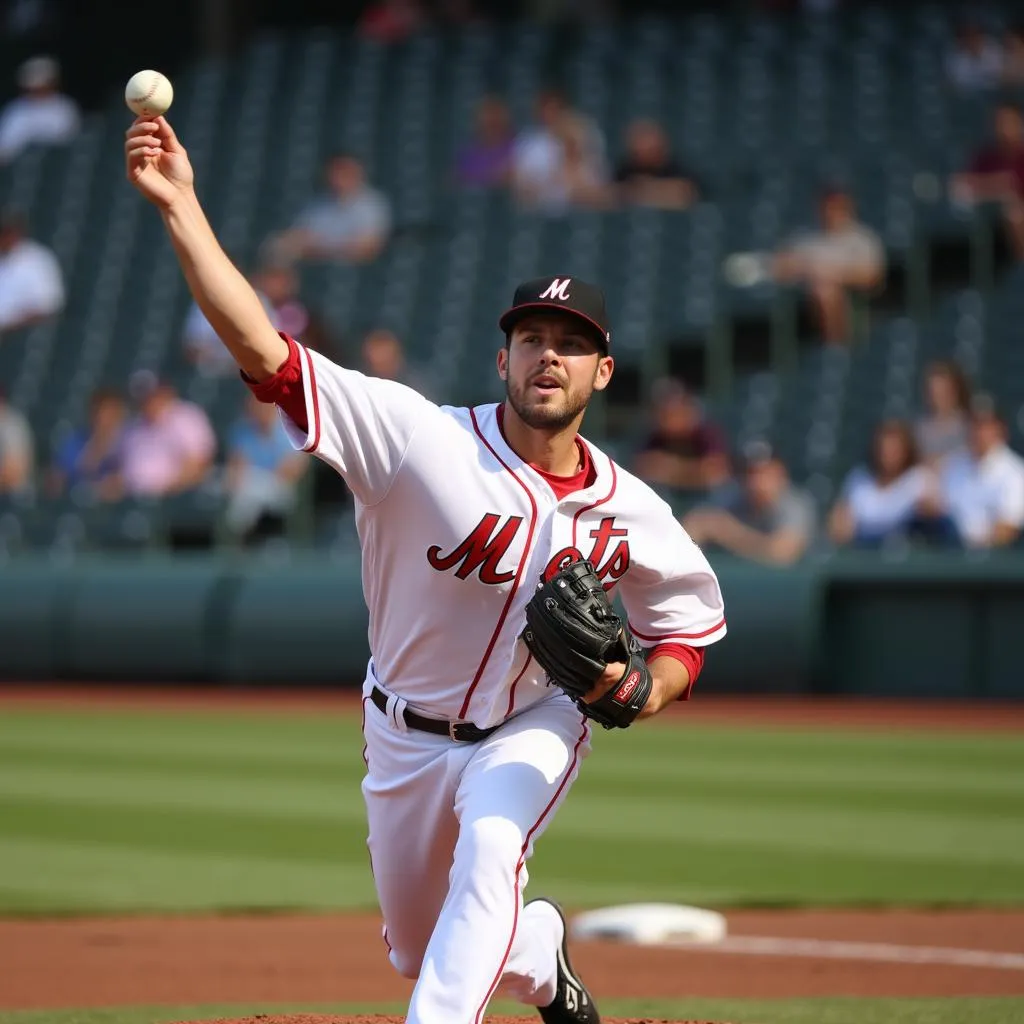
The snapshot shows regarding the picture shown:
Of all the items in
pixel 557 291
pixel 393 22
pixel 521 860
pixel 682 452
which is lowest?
pixel 521 860

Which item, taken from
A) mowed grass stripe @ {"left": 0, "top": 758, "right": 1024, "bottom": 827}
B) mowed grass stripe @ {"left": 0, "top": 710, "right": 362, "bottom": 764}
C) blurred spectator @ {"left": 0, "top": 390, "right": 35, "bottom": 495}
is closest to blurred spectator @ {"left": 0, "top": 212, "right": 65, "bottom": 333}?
blurred spectator @ {"left": 0, "top": 390, "right": 35, "bottom": 495}

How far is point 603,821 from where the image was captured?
7.72 metres

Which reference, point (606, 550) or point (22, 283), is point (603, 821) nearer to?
point (606, 550)

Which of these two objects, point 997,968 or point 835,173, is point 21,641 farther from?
point 997,968

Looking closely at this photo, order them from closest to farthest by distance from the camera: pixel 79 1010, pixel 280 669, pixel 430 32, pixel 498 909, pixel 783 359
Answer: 1. pixel 498 909
2. pixel 79 1010
3. pixel 280 669
4. pixel 783 359
5. pixel 430 32

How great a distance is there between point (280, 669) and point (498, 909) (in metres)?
9.31

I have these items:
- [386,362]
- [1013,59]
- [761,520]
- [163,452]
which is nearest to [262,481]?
[163,452]

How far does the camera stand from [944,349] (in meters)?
13.1

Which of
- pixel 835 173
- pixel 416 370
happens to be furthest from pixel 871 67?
pixel 416 370

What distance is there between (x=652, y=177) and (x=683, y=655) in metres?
11.3

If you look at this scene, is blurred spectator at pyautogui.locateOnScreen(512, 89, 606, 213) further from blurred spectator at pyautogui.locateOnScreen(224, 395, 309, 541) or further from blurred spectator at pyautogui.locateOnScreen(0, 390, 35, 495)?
blurred spectator at pyautogui.locateOnScreen(0, 390, 35, 495)

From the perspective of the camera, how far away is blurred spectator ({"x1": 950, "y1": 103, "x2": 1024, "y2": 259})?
13523mm

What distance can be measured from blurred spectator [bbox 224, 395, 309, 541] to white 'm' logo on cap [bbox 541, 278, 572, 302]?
9257 mm

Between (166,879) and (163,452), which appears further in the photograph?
(163,452)
